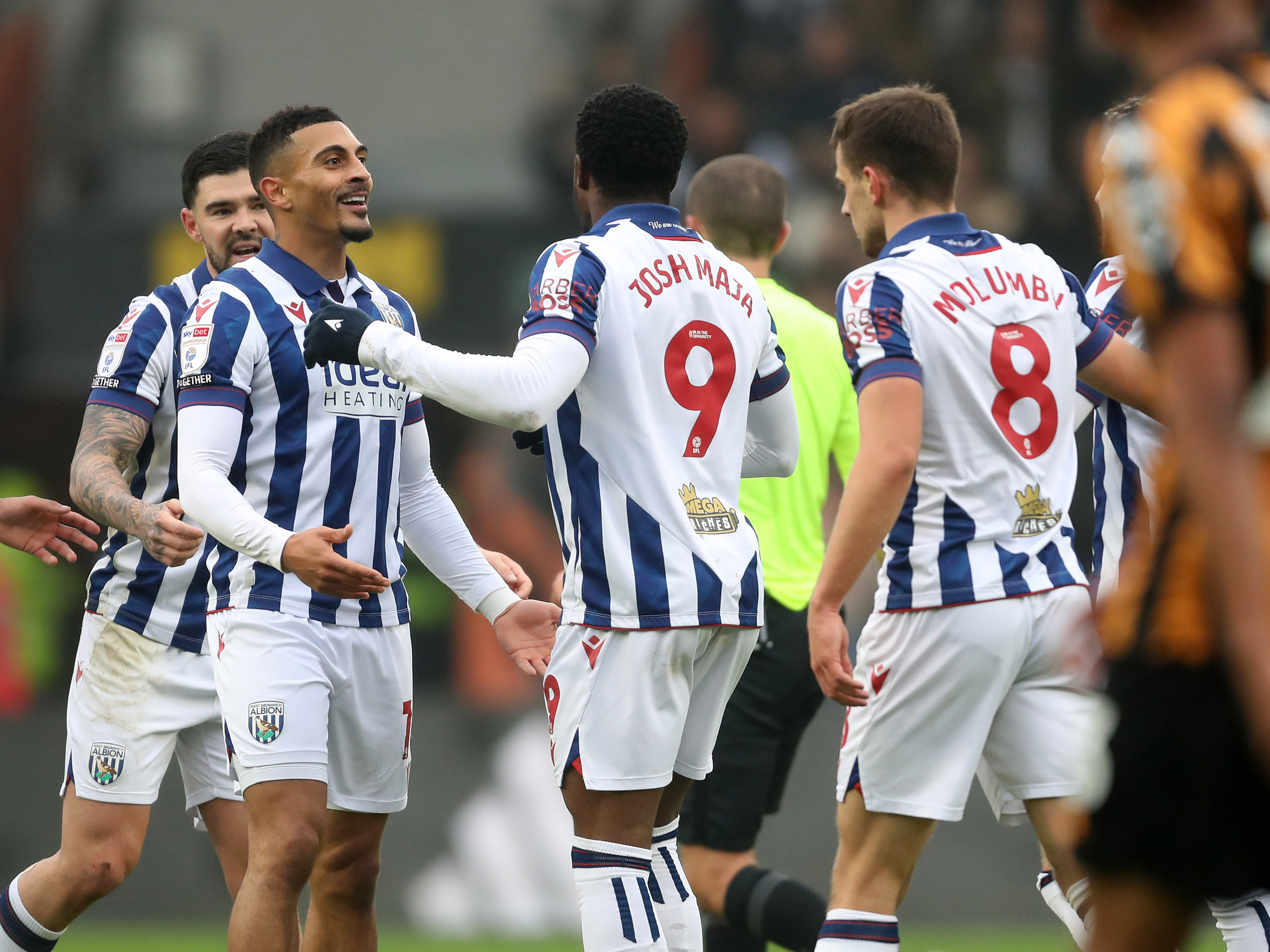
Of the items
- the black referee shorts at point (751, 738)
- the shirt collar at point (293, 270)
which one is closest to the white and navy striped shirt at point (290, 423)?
the shirt collar at point (293, 270)

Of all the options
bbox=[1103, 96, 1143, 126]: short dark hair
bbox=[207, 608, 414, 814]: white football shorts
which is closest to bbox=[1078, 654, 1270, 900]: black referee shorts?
bbox=[207, 608, 414, 814]: white football shorts

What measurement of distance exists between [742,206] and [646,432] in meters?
1.80

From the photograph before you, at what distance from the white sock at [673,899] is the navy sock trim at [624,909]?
0.13m

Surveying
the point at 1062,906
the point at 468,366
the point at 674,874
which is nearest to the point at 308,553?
the point at 468,366

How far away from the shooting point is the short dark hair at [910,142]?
3607 mm

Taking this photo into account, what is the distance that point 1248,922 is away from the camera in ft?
12.3

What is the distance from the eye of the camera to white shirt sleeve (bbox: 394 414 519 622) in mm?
4027

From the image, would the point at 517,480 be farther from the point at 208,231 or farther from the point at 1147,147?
the point at 1147,147

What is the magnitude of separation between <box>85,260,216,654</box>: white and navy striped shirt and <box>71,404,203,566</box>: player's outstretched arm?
0.07m

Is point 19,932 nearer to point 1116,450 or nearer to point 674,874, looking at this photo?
point 674,874

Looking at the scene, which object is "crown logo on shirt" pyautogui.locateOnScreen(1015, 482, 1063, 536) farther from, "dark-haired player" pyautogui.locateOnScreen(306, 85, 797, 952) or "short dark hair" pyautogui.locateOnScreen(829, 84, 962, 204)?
"short dark hair" pyautogui.locateOnScreen(829, 84, 962, 204)

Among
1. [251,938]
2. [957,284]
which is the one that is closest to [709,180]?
[957,284]

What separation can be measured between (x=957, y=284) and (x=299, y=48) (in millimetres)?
10367

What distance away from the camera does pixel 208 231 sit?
14.9 ft
